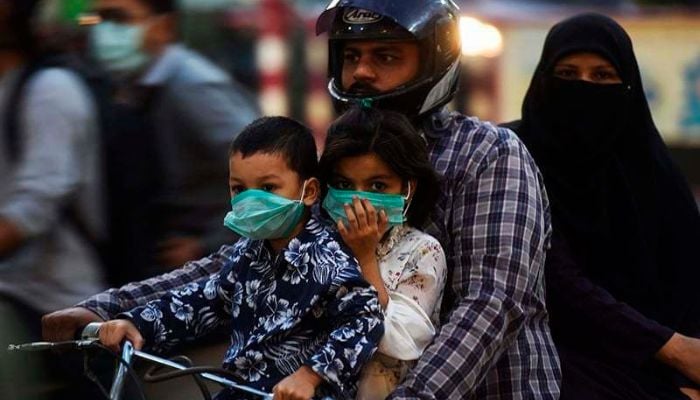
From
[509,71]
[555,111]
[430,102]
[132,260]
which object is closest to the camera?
[430,102]

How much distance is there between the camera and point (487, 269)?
9.68 ft

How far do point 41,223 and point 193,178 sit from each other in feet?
2.45

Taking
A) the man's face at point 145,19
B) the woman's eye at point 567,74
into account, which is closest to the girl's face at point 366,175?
the woman's eye at point 567,74

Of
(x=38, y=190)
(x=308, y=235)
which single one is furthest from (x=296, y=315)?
(x=38, y=190)

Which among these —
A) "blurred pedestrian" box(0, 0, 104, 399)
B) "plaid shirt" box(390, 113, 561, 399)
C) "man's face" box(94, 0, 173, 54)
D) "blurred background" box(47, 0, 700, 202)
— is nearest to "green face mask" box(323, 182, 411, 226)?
"plaid shirt" box(390, 113, 561, 399)

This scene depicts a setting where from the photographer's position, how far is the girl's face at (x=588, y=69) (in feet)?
12.5

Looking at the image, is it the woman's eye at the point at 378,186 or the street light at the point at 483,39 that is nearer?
the woman's eye at the point at 378,186

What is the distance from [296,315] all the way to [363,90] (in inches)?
23.7

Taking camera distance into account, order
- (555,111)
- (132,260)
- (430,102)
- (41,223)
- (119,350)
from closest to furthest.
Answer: (119,350)
(430,102)
(555,111)
(41,223)
(132,260)

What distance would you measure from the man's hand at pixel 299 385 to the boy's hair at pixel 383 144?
421 mm

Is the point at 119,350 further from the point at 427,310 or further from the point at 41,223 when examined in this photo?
the point at 41,223

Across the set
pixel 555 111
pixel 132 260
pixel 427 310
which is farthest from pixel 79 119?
pixel 427 310

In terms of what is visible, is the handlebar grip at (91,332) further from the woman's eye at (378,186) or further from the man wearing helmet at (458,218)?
the woman's eye at (378,186)

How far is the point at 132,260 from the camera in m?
4.52
